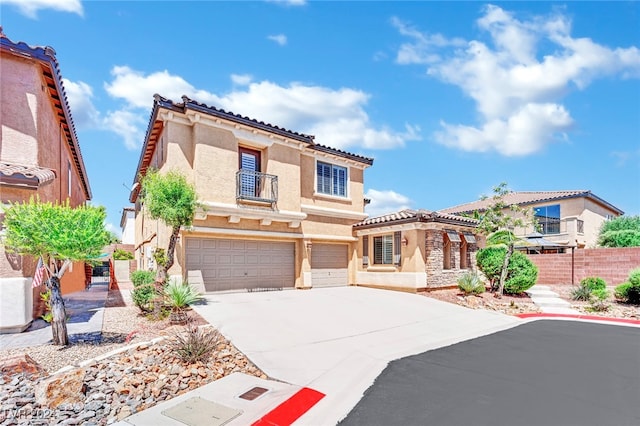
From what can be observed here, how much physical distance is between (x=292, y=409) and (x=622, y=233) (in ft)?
95.4

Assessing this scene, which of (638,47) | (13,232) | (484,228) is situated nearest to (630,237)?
(484,228)

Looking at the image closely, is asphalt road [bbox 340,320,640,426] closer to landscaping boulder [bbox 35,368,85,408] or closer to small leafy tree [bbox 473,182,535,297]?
landscaping boulder [bbox 35,368,85,408]

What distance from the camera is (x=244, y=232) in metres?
15.6

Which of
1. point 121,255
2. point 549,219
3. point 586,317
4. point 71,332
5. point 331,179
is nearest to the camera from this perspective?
point 71,332

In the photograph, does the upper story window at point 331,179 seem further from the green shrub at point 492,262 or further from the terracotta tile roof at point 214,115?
the green shrub at point 492,262

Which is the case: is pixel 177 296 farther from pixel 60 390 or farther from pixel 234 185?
pixel 234 185

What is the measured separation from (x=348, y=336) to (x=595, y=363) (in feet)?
18.8

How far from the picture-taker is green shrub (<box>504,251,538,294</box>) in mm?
18047

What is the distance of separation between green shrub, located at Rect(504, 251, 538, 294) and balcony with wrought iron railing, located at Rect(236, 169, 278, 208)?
40.8ft

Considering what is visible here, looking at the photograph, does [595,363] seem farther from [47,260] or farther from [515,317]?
[47,260]

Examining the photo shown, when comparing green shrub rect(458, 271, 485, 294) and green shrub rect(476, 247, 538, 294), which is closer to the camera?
green shrub rect(458, 271, 485, 294)

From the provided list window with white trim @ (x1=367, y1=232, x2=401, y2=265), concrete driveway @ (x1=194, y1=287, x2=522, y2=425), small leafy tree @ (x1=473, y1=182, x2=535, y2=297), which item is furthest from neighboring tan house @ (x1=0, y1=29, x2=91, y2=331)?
small leafy tree @ (x1=473, y1=182, x2=535, y2=297)

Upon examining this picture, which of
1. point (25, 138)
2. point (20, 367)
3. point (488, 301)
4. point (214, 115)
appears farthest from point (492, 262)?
point (25, 138)

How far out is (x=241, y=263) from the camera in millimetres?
15789
